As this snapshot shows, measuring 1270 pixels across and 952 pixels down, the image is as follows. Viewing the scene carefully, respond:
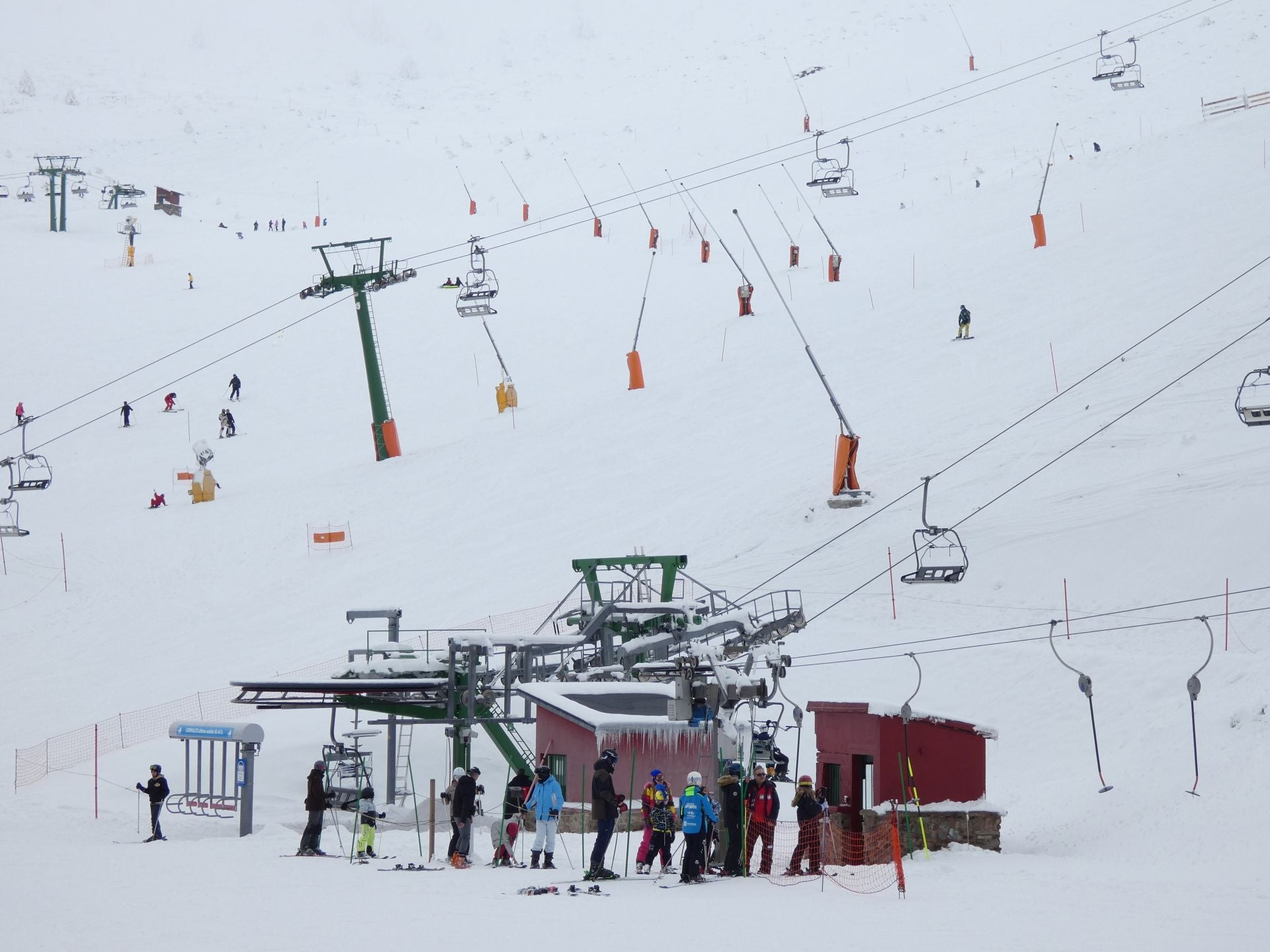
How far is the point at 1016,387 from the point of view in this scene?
32.0 metres

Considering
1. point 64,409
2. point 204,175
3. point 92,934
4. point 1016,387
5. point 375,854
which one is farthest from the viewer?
point 204,175

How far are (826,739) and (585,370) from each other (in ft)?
94.4

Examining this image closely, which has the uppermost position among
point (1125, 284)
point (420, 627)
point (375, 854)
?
point (1125, 284)

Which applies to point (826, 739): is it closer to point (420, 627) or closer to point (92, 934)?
point (92, 934)

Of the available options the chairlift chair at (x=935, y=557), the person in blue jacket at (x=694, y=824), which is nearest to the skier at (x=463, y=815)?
the person in blue jacket at (x=694, y=824)

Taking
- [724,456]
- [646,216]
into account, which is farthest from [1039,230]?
[646,216]

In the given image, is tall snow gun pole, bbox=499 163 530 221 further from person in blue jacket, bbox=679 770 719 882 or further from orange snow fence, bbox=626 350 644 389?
person in blue jacket, bbox=679 770 719 882

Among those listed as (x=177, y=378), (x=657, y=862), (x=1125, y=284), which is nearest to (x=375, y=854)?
(x=657, y=862)

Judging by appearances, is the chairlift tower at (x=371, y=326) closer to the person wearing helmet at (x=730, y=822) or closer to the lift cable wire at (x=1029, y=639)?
the lift cable wire at (x=1029, y=639)

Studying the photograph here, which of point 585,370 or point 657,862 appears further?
point 585,370

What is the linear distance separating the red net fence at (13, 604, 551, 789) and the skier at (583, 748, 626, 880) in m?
9.21

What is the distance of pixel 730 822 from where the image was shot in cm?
1328

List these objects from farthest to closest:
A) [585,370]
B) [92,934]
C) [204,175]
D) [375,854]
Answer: [204,175]
[585,370]
[375,854]
[92,934]

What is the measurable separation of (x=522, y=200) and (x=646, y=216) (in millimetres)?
10249
